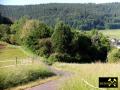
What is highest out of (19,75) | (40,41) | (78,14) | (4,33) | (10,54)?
(78,14)

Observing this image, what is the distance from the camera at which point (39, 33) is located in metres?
31.6

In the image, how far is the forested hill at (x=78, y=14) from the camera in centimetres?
2357

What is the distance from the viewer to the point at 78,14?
37.2 metres

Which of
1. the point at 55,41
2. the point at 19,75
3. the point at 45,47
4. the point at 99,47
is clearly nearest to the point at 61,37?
the point at 55,41

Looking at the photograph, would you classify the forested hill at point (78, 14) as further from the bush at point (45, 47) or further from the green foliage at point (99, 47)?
the bush at point (45, 47)

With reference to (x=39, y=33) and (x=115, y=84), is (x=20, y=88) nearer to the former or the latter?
(x=115, y=84)

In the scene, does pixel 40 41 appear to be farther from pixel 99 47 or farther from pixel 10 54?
pixel 10 54

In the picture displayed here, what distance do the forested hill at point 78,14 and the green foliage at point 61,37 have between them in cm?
83

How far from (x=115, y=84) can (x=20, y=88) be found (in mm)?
5165

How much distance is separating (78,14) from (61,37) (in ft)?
11.8

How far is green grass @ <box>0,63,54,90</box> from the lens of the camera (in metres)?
11.9

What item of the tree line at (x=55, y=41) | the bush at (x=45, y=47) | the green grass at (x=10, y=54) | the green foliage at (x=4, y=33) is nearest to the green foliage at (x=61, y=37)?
the tree line at (x=55, y=41)

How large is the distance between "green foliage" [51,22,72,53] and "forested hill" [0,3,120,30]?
0.83m

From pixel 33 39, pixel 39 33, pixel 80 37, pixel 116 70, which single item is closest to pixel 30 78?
pixel 116 70
